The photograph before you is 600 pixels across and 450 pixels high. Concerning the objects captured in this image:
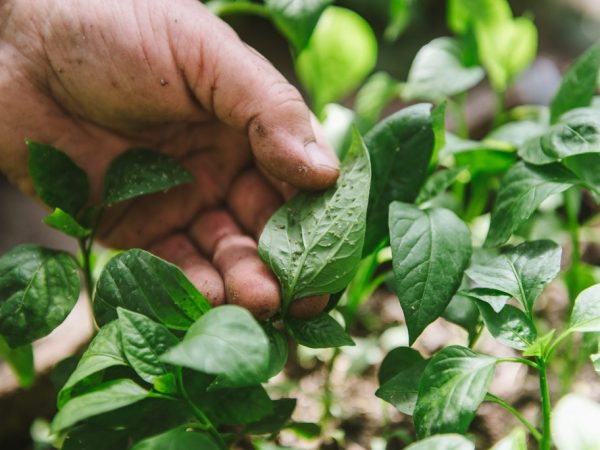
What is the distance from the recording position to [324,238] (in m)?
0.65

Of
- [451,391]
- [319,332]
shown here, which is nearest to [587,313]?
[451,391]

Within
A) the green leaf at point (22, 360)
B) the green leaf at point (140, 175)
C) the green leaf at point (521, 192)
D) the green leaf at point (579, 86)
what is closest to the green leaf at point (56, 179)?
the green leaf at point (140, 175)

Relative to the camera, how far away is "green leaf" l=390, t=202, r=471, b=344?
61cm

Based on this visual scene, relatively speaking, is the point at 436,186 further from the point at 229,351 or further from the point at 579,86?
the point at 229,351

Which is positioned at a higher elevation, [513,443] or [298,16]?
[298,16]

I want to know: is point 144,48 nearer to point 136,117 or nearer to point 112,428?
point 136,117

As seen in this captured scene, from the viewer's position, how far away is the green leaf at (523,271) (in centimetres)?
62

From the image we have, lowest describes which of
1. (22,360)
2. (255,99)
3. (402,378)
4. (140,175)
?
(22,360)

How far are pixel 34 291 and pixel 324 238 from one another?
331 millimetres

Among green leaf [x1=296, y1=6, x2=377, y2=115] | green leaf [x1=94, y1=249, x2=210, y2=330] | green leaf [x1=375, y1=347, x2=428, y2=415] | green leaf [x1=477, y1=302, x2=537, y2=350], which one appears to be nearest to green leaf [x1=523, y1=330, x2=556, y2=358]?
green leaf [x1=477, y1=302, x2=537, y2=350]

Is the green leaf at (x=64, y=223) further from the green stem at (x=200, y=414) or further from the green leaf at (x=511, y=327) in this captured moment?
the green leaf at (x=511, y=327)

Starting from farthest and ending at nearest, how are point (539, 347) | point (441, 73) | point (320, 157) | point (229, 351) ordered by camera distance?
point (441, 73) < point (320, 157) < point (539, 347) < point (229, 351)

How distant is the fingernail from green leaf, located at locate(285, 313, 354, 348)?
0.17 metres

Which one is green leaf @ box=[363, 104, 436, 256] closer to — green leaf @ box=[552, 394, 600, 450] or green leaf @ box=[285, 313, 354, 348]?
green leaf @ box=[285, 313, 354, 348]
